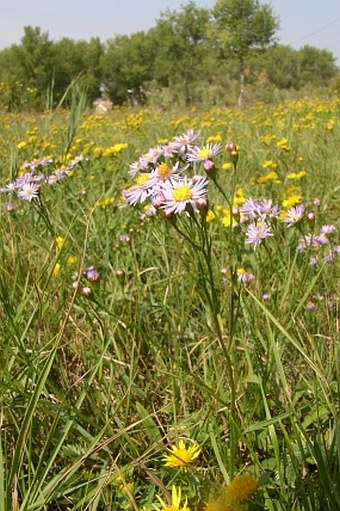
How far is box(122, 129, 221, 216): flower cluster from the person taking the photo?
777mm

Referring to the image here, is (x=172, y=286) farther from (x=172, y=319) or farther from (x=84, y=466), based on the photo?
(x=84, y=466)

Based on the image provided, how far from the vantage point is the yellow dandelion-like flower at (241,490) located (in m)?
0.53

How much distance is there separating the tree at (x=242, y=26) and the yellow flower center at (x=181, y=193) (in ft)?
99.8

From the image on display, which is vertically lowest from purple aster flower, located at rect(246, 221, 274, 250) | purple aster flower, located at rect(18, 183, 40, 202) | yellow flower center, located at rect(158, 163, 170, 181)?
purple aster flower, located at rect(246, 221, 274, 250)

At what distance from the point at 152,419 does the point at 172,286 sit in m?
0.45

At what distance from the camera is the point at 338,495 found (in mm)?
595

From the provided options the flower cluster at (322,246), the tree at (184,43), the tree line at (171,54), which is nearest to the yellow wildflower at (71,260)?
the flower cluster at (322,246)

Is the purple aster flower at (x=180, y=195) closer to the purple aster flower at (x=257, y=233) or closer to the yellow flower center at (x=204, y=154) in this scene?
the yellow flower center at (x=204, y=154)

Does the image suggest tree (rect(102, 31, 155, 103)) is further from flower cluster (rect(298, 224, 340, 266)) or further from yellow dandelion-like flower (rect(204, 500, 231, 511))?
yellow dandelion-like flower (rect(204, 500, 231, 511))

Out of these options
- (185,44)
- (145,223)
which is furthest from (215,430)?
(185,44)

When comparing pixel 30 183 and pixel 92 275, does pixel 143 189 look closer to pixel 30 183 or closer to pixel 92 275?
pixel 92 275

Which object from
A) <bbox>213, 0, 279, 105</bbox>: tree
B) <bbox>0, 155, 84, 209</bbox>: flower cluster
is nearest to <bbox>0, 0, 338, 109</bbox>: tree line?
<bbox>213, 0, 279, 105</bbox>: tree

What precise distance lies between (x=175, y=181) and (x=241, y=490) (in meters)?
0.46

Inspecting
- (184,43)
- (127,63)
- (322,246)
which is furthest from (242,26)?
(322,246)
